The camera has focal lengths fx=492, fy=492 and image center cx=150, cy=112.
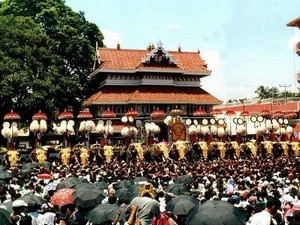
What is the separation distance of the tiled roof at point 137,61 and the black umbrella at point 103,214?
38867mm

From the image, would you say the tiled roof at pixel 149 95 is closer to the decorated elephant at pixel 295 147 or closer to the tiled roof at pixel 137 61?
the tiled roof at pixel 137 61

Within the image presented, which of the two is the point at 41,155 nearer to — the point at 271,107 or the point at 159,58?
the point at 159,58

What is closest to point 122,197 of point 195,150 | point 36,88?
point 195,150

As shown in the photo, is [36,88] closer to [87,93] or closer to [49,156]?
[49,156]

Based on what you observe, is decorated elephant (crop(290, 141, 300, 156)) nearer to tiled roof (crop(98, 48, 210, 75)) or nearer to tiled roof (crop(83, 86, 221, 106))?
tiled roof (crop(83, 86, 221, 106))

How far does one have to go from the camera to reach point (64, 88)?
43.9 metres

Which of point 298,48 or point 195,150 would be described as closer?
point 195,150

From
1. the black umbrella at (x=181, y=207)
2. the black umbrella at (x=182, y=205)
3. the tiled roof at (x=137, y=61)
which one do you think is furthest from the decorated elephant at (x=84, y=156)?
the black umbrella at (x=181, y=207)

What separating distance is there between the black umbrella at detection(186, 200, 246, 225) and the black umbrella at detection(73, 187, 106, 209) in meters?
3.67

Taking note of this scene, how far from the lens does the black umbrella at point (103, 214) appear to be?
9.98 metres

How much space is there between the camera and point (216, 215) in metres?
8.55

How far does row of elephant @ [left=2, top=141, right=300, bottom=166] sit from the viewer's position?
33.1 m

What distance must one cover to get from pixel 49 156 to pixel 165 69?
20206 millimetres

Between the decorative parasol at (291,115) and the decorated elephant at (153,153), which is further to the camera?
the decorative parasol at (291,115)
